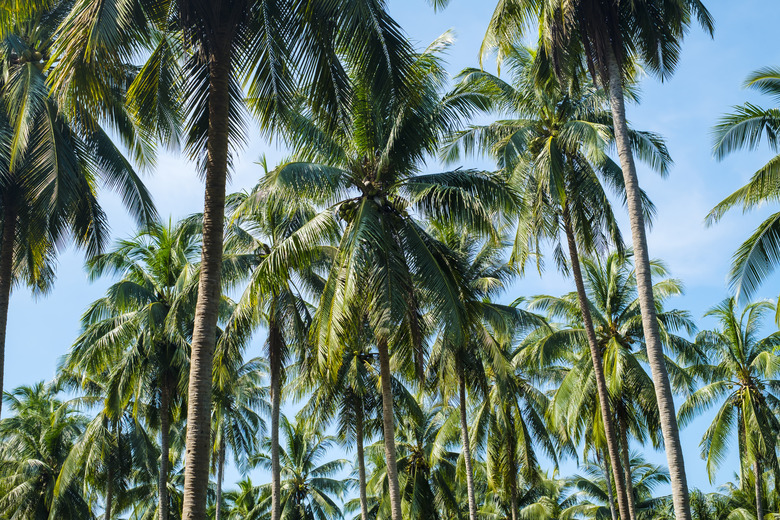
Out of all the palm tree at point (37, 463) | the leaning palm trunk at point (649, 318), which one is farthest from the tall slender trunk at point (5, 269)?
the palm tree at point (37, 463)

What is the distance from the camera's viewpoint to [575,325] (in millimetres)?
23469

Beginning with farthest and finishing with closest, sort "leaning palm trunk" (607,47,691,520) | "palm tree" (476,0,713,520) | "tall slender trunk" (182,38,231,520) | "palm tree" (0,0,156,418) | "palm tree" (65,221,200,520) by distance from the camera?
1. "palm tree" (65,221,200,520)
2. "palm tree" (0,0,156,418)
3. "palm tree" (476,0,713,520)
4. "leaning palm trunk" (607,47,691,520)
5. "tall slender trunk" (182,38,231,520)

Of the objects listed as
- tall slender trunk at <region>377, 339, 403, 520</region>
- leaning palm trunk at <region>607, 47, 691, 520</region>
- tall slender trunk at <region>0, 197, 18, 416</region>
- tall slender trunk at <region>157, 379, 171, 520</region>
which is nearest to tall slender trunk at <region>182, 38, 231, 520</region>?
leaning palm trunk at <region>607, 47, 691, 520</region>

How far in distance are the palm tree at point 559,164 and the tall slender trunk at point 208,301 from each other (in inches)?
381

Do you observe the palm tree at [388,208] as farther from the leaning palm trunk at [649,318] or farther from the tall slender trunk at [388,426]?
the leaning palm trunk at [649,318]

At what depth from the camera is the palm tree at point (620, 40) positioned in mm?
11680

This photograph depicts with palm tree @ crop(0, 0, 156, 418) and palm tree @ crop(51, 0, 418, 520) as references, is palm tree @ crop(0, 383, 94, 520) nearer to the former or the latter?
palm tree @ crop(0, 0, 156, 418)

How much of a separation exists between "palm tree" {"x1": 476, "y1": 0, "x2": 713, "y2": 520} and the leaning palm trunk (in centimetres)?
2

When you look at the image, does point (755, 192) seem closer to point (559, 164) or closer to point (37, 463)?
point (559, 164)

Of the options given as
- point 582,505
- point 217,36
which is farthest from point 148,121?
point 582,505

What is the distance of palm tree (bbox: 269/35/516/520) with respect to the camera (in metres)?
13.5

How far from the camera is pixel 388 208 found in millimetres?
15078

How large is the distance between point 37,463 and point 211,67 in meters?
26.5

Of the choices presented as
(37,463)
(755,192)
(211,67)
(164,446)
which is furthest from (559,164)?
(37,463)
